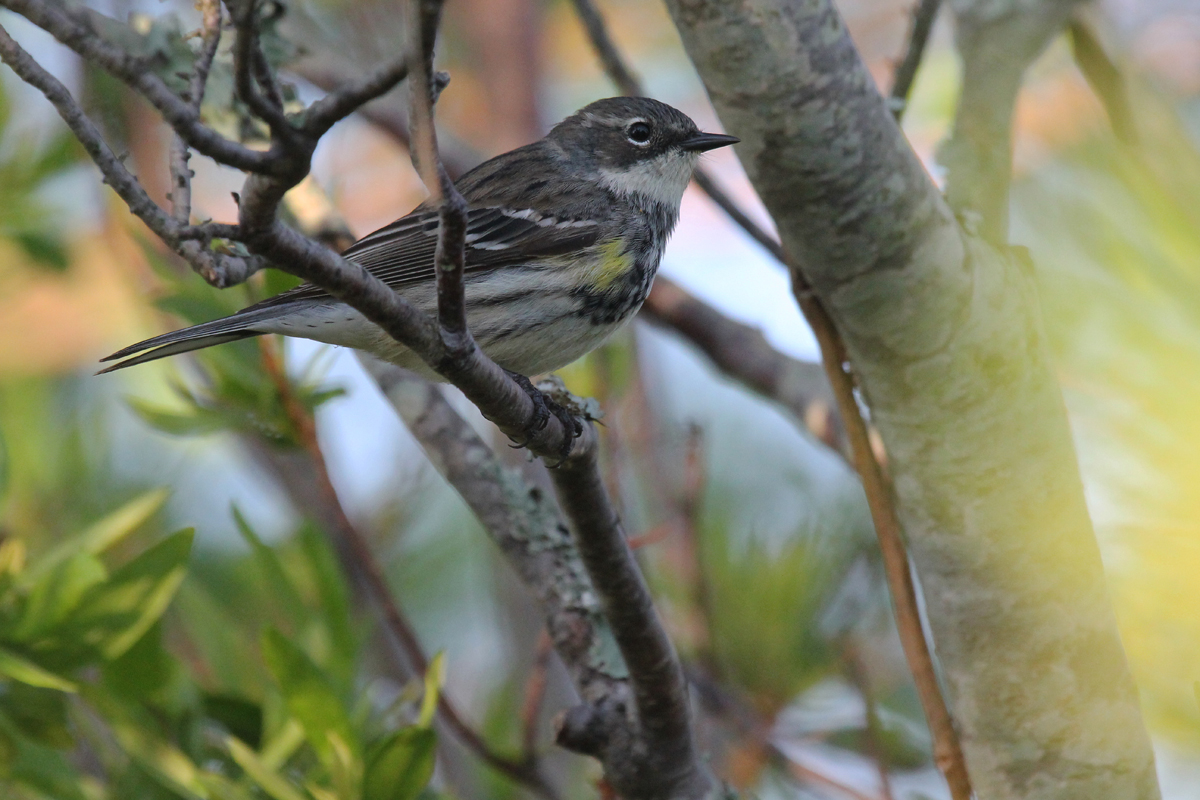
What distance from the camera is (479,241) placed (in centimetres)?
282

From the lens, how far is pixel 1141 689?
5.66 feet

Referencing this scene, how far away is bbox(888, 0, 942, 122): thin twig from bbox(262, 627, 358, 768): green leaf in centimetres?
178

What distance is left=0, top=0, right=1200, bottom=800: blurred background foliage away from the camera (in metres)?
1.25

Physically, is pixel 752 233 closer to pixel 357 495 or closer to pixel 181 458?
pixel 357 495

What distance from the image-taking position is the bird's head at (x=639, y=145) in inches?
126

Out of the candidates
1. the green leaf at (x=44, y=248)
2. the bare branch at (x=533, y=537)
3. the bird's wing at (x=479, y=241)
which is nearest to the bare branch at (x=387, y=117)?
the bird's wing at (x=479, y=241)

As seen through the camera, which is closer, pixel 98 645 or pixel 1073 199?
pixel 1073 199

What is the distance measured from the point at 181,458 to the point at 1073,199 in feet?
11.1

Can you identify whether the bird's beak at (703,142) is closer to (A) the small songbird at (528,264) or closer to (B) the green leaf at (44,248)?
(A) the small songbird at (528,264)

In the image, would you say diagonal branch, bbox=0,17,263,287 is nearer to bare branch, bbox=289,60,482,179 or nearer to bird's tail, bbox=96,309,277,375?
bird's tail, bbox=96,309,277,375

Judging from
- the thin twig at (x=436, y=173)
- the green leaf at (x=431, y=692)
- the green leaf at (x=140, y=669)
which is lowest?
the green leaf at (x=140, y=669)

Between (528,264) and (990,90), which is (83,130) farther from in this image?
(990,90)

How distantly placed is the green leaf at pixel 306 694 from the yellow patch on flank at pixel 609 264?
1.17 m

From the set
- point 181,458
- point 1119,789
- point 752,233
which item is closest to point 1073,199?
point 1119,789
